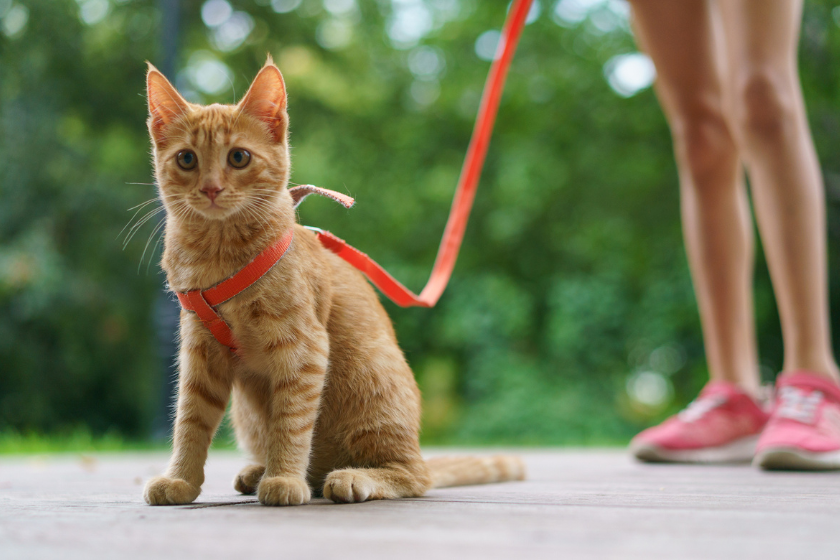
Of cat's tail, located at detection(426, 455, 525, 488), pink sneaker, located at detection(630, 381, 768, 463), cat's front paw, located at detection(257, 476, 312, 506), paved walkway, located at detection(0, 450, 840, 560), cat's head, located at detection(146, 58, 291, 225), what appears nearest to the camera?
paved walkway, located at detection(0, 450, 840, 560)

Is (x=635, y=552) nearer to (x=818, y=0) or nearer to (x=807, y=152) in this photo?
(x=807, y=152)

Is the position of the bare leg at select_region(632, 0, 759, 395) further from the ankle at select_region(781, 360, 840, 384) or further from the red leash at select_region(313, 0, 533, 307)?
the red leash at select_region(313, 0, 533, 307)

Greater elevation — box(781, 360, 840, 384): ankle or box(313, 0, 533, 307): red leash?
box(313, 0, 533, 307): red leash

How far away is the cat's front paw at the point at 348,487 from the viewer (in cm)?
136

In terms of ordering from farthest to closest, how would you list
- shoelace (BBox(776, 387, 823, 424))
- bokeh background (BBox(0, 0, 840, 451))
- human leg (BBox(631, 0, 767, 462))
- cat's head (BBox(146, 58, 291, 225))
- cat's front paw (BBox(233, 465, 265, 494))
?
bokeh background (BBox(0, 0, 840, 451)), human leg (BBox(631, 0, 767, 462)), shoelace (BBox(776, 387, 823, 424)), cat's front paw (BBox(233, 465, 265, 494)), cat's head (BBox(146, 58, 291, 225))

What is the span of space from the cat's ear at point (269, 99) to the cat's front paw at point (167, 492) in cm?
74

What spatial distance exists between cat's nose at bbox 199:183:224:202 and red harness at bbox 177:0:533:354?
145 mm

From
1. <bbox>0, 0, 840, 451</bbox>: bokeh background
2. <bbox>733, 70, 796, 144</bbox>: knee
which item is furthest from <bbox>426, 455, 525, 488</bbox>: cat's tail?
<bbox>0, 0, 840, 451</bbox>: bokeh background

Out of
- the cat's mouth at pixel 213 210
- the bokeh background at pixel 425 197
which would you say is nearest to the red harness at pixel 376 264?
the cat's mouth at pixel 213 210

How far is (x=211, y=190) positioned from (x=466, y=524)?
0.79 meters

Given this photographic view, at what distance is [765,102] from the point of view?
213cm

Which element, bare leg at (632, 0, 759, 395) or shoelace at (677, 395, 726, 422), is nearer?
shoelace at (677, 395, 726, 422)

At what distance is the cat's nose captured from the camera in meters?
1.38

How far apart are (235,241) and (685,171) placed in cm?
184
